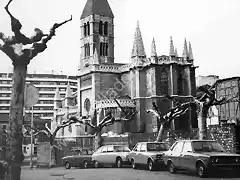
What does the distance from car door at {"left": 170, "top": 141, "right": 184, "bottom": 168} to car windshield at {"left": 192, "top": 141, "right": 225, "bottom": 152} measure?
0.82m

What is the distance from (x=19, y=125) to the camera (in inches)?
410

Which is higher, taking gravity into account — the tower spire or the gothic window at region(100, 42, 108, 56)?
the gothic window at region(100, 42, 108, 56)

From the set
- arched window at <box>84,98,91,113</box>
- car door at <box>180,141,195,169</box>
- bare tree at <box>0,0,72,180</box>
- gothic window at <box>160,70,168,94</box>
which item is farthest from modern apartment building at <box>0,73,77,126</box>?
bare tree at <box>0,0,72,180</box>

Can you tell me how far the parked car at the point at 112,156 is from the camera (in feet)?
75.7

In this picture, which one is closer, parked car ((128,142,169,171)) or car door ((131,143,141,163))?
parked car ((128,142,169,171))

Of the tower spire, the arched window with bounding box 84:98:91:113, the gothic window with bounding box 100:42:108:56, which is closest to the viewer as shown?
the tower spire

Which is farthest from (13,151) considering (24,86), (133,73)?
(133,73)

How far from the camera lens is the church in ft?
200

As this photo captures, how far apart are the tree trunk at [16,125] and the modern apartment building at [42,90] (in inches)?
4101

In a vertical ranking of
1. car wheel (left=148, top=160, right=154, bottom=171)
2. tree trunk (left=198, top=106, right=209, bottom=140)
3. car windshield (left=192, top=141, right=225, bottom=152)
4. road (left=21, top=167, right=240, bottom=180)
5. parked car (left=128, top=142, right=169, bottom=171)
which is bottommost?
road (left=21, top=167, right=240, bottom=180)

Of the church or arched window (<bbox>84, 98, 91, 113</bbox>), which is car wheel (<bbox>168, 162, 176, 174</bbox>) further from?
arched window (<bbox>84, 98, 91, 113</bbox>)

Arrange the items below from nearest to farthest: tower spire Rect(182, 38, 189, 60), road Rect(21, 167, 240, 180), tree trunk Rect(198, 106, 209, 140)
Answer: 1. road Rect(21, 167, 240, 180)
2. tree trunk Rect(198, 106, 209, 140)
3. tower spire Rect(182, 38, 189, 60)

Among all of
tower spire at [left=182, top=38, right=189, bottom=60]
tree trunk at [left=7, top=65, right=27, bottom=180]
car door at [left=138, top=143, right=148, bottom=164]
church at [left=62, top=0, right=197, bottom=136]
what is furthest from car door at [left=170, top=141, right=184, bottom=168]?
tower spire at [left=182, top=38, right=189, bottom=60]

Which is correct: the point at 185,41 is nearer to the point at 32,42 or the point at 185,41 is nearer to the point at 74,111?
the point at 74,111
